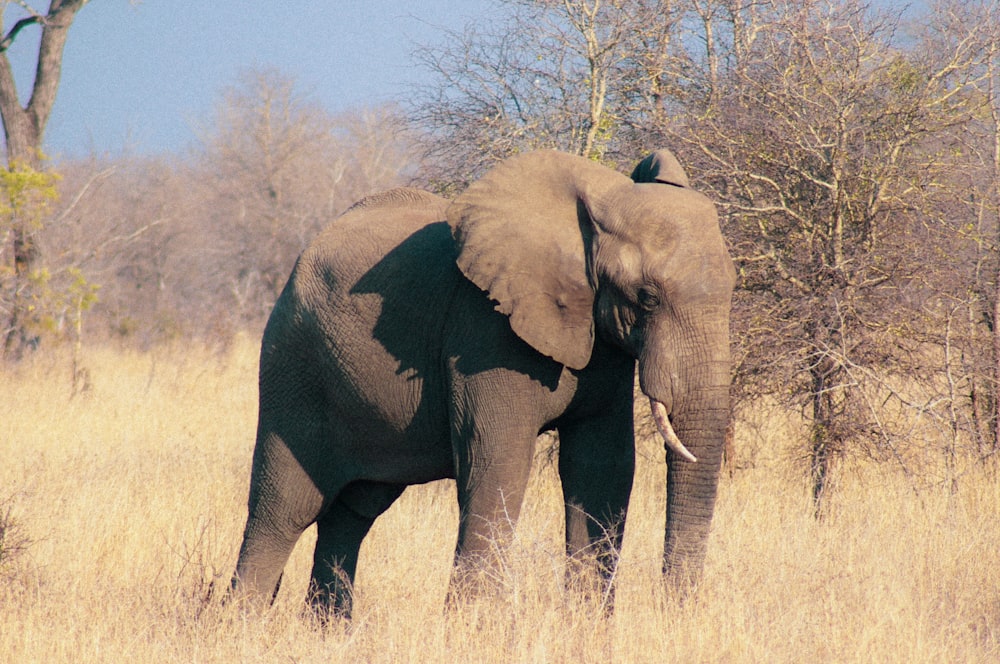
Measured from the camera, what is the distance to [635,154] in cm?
856

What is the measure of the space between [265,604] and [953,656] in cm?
306

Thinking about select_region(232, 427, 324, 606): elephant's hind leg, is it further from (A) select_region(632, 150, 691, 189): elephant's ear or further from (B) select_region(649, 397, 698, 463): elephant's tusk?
(A) select_region(632, 150, 691, 189): elephant's ear

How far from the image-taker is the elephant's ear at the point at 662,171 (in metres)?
5.02

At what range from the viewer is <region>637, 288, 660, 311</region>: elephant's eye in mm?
4707

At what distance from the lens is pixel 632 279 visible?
474 centimetres

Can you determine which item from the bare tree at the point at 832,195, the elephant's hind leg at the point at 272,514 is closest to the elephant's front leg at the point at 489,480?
the elephant's hind leg at the point at 272,514

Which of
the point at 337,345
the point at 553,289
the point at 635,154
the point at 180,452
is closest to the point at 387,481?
the point at 337,345

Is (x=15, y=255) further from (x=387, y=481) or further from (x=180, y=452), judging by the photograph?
(x=387, y=481)

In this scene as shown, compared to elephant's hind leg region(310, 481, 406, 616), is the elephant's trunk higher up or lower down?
higher up

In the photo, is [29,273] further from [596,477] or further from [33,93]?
[596,477]

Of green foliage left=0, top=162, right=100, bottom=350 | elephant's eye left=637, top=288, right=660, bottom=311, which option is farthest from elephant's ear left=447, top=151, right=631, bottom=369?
green foliage left=0, top=162, right=100, bottom=350

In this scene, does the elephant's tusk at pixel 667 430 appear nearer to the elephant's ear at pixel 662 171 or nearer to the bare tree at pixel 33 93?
the elephant's ear at pixel 662 171

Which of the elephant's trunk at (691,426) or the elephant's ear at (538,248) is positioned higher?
the elephant's ear at (538,248)

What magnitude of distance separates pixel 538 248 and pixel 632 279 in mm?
450
